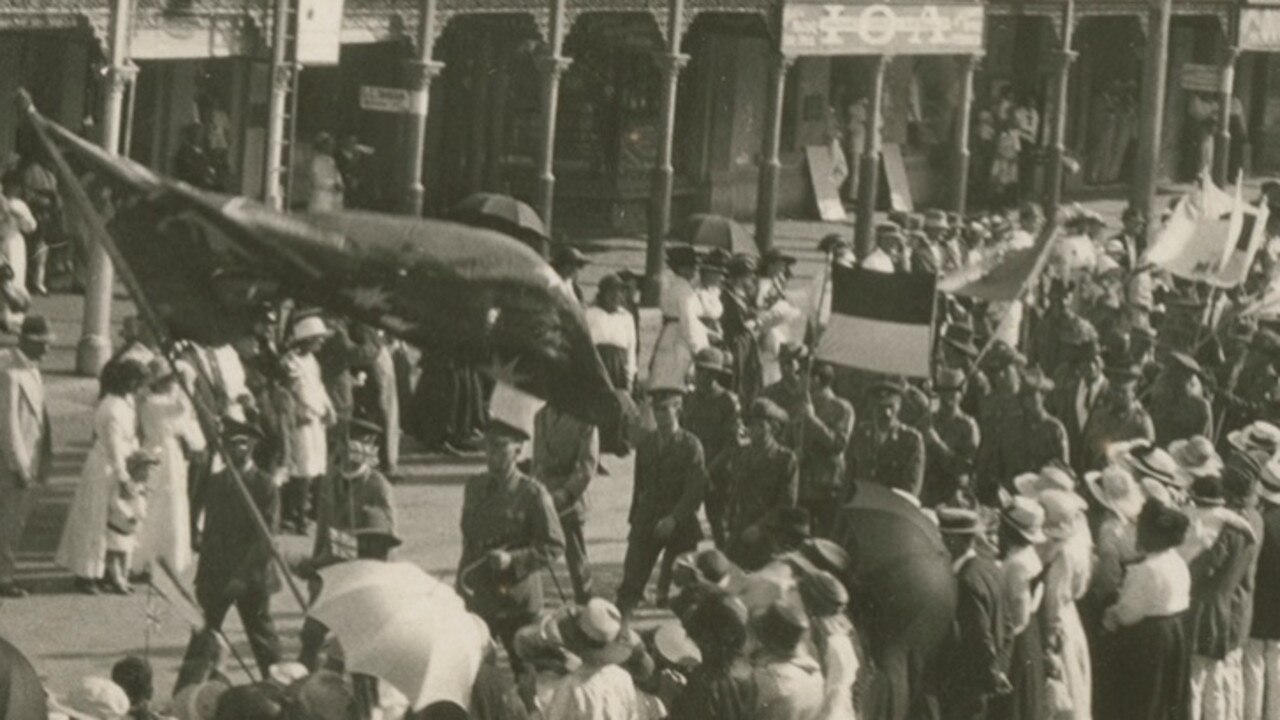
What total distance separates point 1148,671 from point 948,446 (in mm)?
3395

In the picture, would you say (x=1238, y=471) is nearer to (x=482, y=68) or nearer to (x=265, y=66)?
(x=265, y=66)

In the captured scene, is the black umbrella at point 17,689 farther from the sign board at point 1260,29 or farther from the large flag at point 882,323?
the sign board at point 1260,29

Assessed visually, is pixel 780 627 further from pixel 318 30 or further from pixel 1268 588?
pixel 318 30

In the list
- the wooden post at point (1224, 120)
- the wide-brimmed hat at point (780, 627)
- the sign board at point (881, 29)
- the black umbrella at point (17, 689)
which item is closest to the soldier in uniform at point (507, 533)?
the wide-brimmed hat at point (780, 627)

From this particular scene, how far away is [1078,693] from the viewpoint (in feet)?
52.1

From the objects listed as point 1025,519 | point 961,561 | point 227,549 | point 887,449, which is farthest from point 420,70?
point 961,561

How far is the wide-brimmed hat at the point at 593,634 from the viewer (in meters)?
13.2

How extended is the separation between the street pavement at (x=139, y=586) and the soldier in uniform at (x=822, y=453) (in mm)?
1641

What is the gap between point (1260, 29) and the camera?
40719mm

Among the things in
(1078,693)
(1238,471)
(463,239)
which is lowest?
(1078,693)

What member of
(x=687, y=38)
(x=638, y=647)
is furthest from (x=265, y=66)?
(x=638, y=647)

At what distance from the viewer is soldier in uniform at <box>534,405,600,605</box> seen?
736 inches

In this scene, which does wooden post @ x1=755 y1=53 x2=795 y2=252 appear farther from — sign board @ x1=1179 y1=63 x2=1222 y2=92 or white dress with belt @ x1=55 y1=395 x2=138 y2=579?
white dress with belt @ x1=55 y1=395 x2=138 y2=579

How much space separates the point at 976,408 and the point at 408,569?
365 inches
